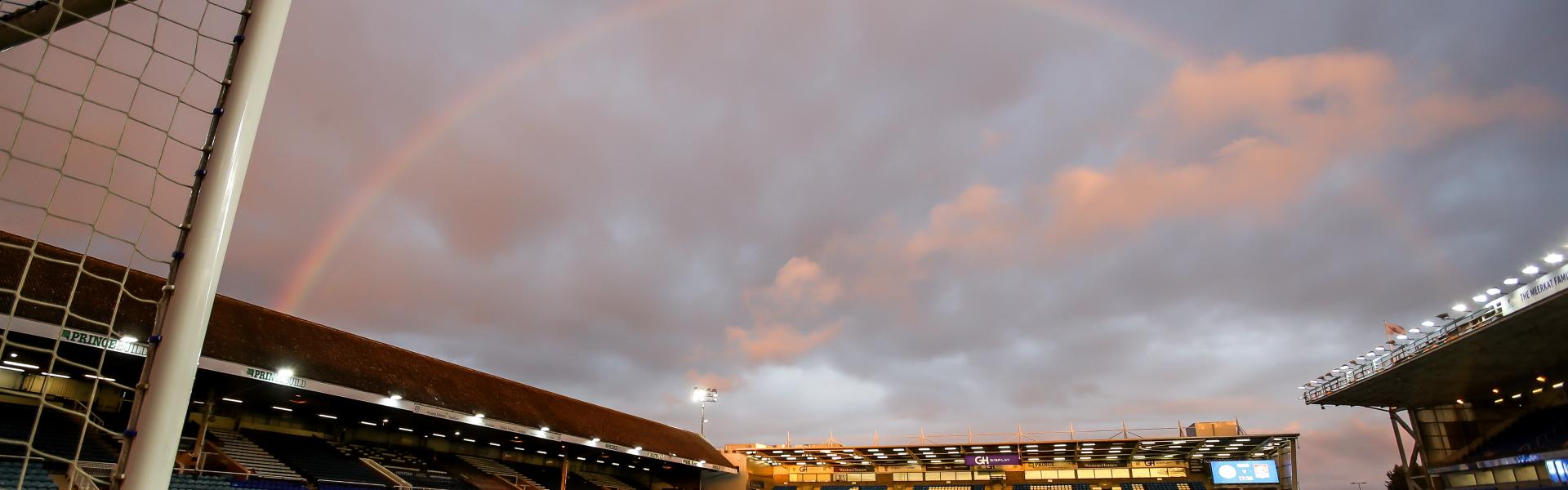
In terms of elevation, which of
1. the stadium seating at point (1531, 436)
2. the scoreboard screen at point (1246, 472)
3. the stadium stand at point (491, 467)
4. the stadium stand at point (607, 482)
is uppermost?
the stadium seating at point (1531, 436)

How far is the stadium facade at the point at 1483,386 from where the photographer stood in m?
24.5

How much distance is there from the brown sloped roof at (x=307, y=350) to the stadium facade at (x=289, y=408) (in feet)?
0.22

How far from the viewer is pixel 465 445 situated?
39.8m

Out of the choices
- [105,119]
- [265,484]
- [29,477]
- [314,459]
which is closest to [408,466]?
[314,459]

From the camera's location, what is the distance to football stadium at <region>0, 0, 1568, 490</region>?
11.5 feet

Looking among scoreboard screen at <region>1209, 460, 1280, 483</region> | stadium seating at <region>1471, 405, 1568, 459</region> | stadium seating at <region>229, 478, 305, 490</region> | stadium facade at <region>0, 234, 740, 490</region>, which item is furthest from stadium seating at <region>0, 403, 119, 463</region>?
scoreboard screen at <region>1209, 460, 1280, 483</region>

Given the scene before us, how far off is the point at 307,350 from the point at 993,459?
145 ft

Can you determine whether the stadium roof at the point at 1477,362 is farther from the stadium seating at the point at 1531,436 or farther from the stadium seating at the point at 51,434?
the stadium seating at the point at 51,434

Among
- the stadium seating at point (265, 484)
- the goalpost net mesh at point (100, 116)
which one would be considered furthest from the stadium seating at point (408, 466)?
the goalpost net mesh at point (100, 116)

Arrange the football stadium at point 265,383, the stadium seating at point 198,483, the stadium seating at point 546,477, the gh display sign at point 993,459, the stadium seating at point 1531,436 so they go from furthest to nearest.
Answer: the gh display sign at point 993,459 → the stadium seating at point 546,477 → the stadium seating at point 1531,436 → the stadium seating at point 198,483 → the football stadium at point 265,383

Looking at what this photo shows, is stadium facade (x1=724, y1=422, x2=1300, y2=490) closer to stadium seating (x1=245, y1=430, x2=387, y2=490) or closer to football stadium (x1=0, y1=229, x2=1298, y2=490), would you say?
football stadium (x1=0, y1=229, x2=1298, y2=490)

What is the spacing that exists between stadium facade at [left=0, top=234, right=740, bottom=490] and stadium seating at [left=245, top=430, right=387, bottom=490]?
0.27 ft

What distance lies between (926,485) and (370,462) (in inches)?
1584

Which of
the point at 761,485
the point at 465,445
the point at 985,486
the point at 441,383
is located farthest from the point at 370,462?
the point at 985,486
